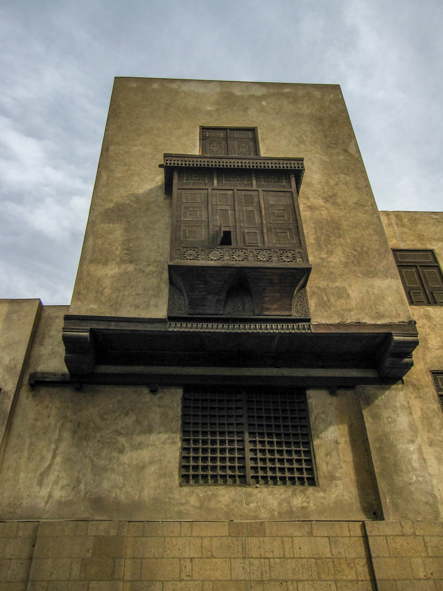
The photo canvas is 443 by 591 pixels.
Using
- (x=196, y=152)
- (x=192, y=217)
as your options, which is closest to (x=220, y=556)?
(x=192, y=217)

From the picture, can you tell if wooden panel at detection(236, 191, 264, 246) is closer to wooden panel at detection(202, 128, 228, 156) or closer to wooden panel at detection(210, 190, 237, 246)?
wooden panel at detection(210, 190, 237, 246)

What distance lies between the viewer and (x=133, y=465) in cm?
705

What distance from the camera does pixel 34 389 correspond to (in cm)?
768

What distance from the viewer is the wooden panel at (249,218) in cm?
799

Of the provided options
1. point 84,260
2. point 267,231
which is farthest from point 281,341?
point 84,260

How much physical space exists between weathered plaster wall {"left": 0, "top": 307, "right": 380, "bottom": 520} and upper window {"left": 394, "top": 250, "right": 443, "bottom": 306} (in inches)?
116

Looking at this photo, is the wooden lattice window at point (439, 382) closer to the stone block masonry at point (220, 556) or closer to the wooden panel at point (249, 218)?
the stone block masonry at point (220, 556)

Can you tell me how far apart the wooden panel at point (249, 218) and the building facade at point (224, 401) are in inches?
1.2

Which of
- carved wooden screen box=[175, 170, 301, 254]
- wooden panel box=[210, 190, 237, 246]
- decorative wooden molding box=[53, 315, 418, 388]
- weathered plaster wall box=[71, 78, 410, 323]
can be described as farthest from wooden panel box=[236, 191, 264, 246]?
decorative wooden molding box=[53, 315, 418, 388]

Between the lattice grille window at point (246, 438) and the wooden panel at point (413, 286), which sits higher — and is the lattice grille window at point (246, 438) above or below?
below

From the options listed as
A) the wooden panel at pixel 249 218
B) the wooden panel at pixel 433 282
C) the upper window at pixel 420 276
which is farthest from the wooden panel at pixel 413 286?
the wooden panel at pixel 249 218

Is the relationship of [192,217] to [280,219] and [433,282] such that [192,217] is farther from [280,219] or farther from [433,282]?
[433,282]

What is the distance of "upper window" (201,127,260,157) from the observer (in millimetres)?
10516

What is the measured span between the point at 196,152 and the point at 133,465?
658cm
